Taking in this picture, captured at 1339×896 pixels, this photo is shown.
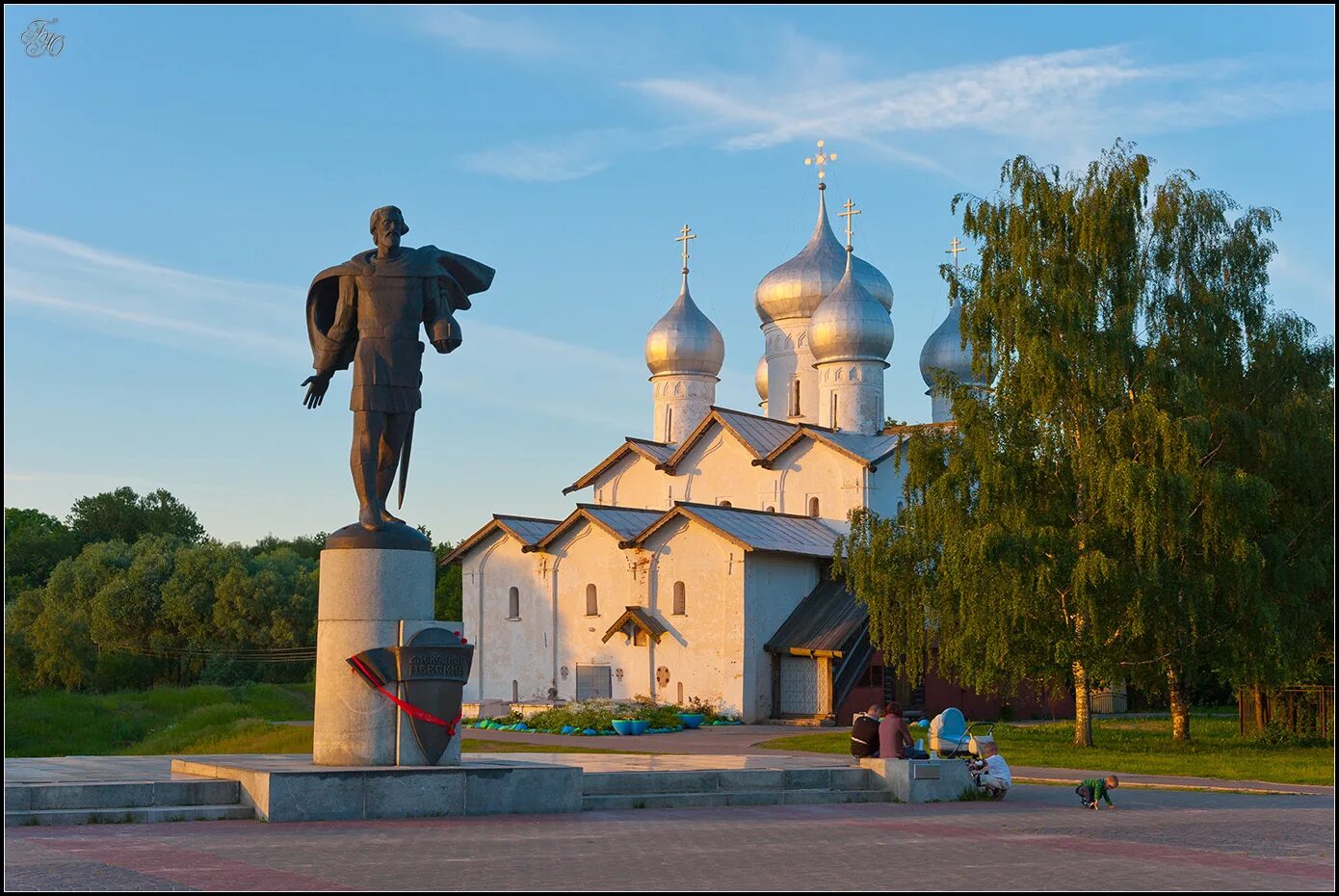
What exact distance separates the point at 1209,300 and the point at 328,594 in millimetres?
19079

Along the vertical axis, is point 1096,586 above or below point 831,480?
below

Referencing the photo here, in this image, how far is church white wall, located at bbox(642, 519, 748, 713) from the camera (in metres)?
37.6

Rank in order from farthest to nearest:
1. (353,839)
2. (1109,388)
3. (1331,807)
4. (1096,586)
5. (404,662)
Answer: (1109,388), (1096,586), (1331,807), (404,662), (353,839)

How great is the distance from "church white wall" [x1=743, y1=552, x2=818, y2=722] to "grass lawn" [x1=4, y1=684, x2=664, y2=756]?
36.1 feet

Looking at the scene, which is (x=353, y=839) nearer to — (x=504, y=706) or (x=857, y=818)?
(x=857, y=818)

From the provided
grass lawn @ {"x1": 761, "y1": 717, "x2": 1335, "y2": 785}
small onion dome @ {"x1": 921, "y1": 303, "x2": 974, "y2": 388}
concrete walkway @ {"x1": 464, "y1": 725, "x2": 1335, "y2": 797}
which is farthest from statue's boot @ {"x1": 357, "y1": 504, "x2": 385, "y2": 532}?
small onion dome @ {"x1": 921, "y1": 303, "x2": 974, "y2": 388}

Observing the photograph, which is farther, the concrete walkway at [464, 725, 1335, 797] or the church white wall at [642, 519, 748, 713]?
the church white wall at [642, 519, 748, 713]

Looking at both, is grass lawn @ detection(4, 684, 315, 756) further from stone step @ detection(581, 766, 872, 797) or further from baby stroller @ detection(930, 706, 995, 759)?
stone step @ detection(581, 766, 872, 797)

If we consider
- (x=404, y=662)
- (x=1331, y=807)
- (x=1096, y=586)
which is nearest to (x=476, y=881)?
(x=404, y=662)

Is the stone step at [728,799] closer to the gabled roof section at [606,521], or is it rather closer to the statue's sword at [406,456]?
the statue's sword at [406,456]

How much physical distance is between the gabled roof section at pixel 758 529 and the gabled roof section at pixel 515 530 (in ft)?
13.9

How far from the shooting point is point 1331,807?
1616 cm

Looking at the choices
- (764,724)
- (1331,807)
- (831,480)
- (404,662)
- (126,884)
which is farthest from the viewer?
(831,480)

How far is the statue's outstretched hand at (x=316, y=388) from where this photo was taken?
47.9 feet
